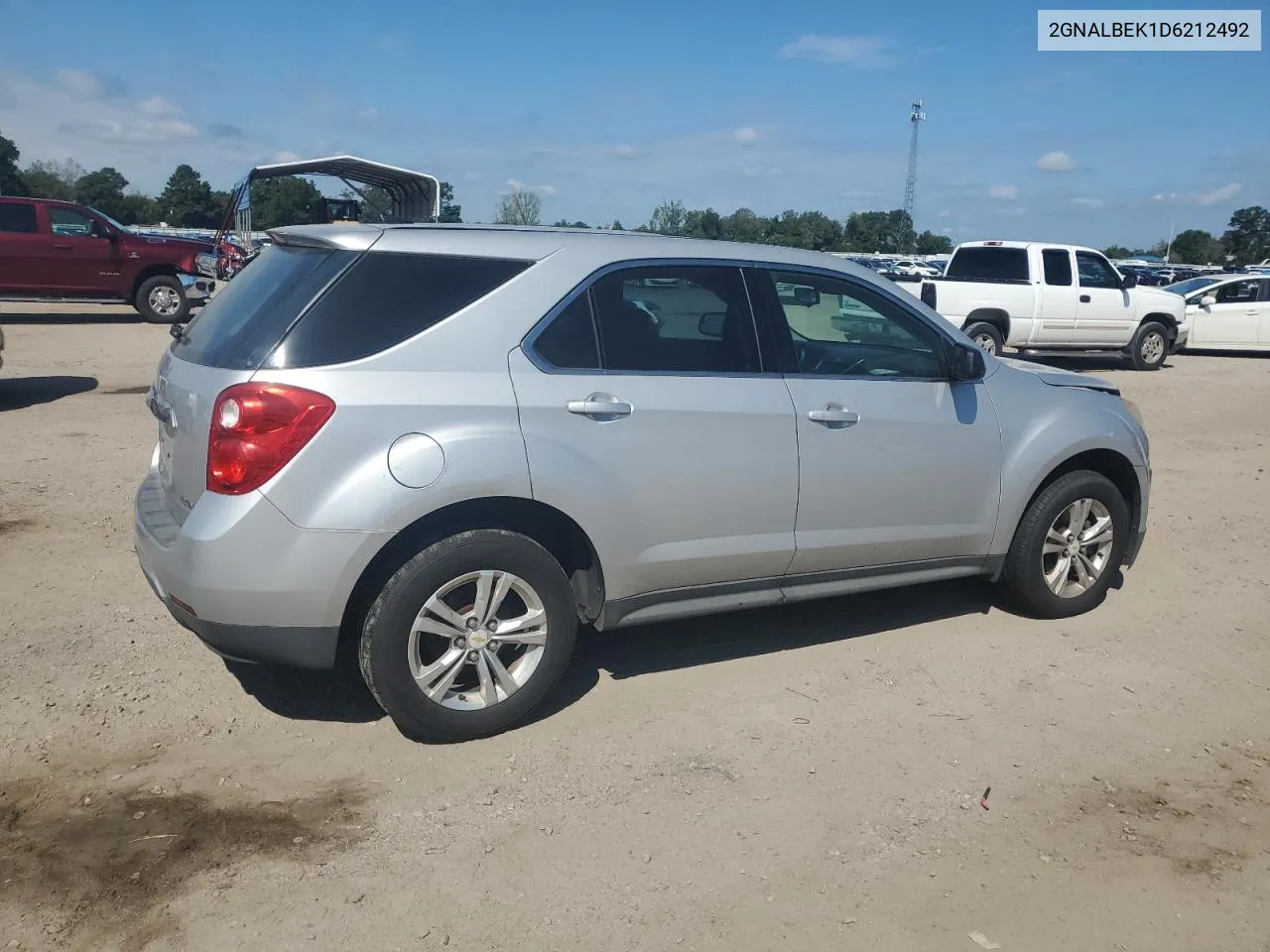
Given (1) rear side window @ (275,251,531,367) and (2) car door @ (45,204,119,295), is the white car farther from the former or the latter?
(2) car door @ (45,204,119,295)

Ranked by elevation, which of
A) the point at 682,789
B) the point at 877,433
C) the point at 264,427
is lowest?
the point at 682,789

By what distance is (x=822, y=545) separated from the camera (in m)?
4.44

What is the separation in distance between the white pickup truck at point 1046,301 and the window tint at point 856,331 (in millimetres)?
10590

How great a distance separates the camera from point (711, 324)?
4328 millimetres

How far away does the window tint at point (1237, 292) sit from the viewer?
19328 mm

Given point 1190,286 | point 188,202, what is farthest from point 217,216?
point 1190,286

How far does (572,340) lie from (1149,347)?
50.5 ft

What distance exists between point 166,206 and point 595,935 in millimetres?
75265

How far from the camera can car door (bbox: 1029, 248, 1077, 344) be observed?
1549 centimetres

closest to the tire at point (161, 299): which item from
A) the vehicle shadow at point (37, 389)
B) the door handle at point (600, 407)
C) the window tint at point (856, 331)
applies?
the vehicle shadow at point (37, 389)

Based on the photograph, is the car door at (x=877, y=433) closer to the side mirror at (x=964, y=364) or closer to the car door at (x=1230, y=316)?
the side mirror at (x=964, y=364)

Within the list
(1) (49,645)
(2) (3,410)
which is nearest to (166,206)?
(2) (3,410)

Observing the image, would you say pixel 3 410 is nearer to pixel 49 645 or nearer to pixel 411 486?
pixel 49 645

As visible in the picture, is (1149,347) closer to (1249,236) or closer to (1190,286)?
(1190,286)
